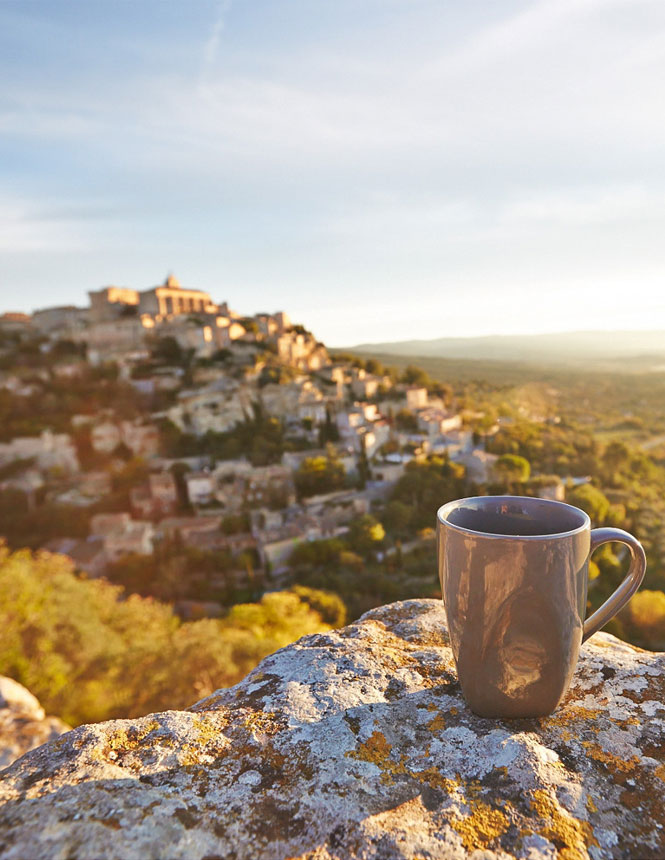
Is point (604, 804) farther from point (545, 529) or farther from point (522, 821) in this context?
point (545, 529)

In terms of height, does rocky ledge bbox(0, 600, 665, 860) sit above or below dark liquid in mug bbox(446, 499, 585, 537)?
below

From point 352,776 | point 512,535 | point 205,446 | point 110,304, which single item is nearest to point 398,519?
point 205,446

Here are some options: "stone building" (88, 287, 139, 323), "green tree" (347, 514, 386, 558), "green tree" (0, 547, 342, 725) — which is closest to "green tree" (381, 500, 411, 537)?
"green tree" (347, 514, 386, 558)

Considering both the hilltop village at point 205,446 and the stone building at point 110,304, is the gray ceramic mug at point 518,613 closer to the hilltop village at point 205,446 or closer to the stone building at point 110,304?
the hilltop village at point 205,446

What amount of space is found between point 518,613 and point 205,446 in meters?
26.3

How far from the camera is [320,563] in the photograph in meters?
17.0

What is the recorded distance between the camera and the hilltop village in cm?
1756

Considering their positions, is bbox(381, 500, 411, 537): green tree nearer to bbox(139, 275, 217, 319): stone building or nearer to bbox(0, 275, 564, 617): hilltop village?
bbox(0, 275, 564, 617): hilltop village

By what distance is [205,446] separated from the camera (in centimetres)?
2616

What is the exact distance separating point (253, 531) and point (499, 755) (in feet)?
63.0

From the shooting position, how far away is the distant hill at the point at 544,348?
34531 mm

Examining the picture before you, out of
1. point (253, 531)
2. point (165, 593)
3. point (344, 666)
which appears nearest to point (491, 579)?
point (344, 666)

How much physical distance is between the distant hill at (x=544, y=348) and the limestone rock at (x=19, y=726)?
34.1 meters

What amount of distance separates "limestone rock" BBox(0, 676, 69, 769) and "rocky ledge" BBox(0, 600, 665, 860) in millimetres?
2385
